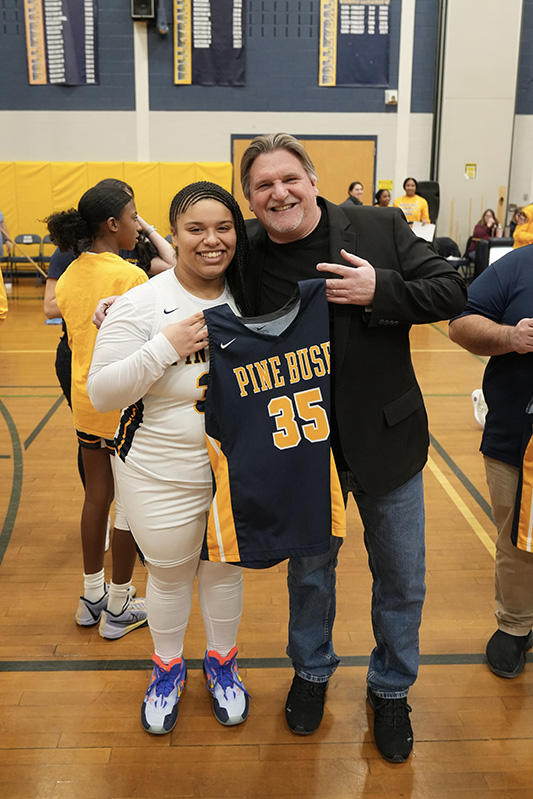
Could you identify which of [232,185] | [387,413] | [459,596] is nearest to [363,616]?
[459,596]

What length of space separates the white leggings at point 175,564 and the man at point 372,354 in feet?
0.78

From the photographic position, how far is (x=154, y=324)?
79.7 inches

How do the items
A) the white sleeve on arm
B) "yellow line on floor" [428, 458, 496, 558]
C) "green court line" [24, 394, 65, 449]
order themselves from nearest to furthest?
the white sleeve on arm < "yellow line on floor" [428, 458, 496, 558] < "green court line" [24, 394, 65, 449]

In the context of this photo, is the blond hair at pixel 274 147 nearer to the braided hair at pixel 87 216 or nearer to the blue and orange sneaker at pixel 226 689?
the braided hair at pixel 87 216

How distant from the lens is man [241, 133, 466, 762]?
1955mm

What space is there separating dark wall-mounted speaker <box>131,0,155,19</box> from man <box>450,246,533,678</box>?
11.5 m

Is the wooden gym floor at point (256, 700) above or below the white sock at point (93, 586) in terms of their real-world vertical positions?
below

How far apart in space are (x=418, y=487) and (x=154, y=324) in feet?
3.01

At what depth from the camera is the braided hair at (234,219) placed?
78.9 inches

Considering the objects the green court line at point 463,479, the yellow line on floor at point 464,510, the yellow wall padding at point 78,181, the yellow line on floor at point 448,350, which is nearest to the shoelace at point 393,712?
the yellow line on floor at point 464,510

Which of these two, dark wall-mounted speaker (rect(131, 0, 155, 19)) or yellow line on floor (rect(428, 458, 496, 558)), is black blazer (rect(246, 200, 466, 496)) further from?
dark wall-mounted speaker (rect(131, 0, 155, 19))

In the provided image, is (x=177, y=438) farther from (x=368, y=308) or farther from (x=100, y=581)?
(x=100, y=581)

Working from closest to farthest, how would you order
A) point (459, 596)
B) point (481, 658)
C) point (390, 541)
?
point (390, 541) → point (481, 658) → point (459, 596)

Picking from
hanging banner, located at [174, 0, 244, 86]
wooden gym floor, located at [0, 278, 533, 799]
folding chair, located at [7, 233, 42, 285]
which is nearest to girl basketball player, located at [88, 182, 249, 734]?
wooden gym floor, located at [0, 278, 533, 799]
